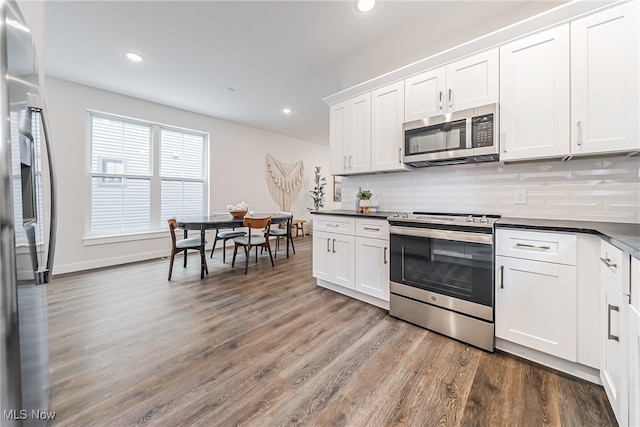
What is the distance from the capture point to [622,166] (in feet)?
5.82

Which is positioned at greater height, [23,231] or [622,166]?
[622,166]

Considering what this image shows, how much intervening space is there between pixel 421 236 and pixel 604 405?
4.21 feet

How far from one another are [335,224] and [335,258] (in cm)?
38

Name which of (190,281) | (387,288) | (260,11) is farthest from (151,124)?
(387,288)

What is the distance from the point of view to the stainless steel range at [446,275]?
1.81m

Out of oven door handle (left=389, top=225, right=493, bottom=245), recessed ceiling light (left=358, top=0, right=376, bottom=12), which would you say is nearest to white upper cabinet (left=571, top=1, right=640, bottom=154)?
oven door handle (left=389, top=225, right=493, bottom=245)

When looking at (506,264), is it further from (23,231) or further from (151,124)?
(151,124)

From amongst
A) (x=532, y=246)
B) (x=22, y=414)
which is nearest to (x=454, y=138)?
(x=532, y=246)

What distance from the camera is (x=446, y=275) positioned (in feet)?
6.58

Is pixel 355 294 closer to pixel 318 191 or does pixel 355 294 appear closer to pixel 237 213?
pixel 237 213

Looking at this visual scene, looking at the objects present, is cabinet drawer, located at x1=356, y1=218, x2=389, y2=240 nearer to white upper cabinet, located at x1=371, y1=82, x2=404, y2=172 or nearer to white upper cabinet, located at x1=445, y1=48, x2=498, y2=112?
white upper cabinet, located at x1=371, y1=82, x2=404, y2=172

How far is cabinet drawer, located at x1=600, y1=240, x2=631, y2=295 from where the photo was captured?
108 centimetres

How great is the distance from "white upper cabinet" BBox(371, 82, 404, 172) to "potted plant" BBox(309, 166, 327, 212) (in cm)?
459

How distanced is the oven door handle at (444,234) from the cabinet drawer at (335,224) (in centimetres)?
52
